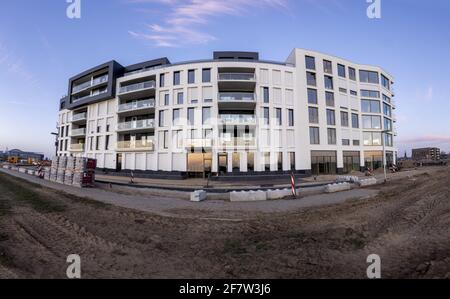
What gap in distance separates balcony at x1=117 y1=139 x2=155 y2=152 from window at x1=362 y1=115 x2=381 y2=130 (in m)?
37.5

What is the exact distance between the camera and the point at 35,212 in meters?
8.69

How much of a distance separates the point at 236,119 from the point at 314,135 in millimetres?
13395

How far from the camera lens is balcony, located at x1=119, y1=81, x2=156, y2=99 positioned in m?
31.3

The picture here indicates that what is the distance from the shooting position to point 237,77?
29.9 metres

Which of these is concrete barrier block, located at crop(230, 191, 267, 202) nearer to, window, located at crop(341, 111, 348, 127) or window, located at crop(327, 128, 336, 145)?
window, located at crop(327, 128, 336, 145)

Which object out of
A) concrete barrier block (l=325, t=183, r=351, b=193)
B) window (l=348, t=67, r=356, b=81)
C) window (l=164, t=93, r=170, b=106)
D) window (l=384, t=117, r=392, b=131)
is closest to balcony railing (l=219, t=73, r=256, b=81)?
window (l=164, t=93, r=170, b=106)

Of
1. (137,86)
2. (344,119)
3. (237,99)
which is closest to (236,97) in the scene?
(237,99)

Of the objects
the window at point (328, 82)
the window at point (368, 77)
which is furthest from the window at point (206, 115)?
the window at point (368, 77)

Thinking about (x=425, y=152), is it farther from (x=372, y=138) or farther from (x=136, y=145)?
(x=136, y=145)

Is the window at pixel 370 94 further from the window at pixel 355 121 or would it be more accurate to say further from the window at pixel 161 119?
the window at pixel 161 119

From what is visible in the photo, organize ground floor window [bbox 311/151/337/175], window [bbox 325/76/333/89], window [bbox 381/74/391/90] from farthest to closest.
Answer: window [bbox 381/74/391/90] → window [bbox 325/76/333/89] → ground floor window [bbox 311/151/337/175]
